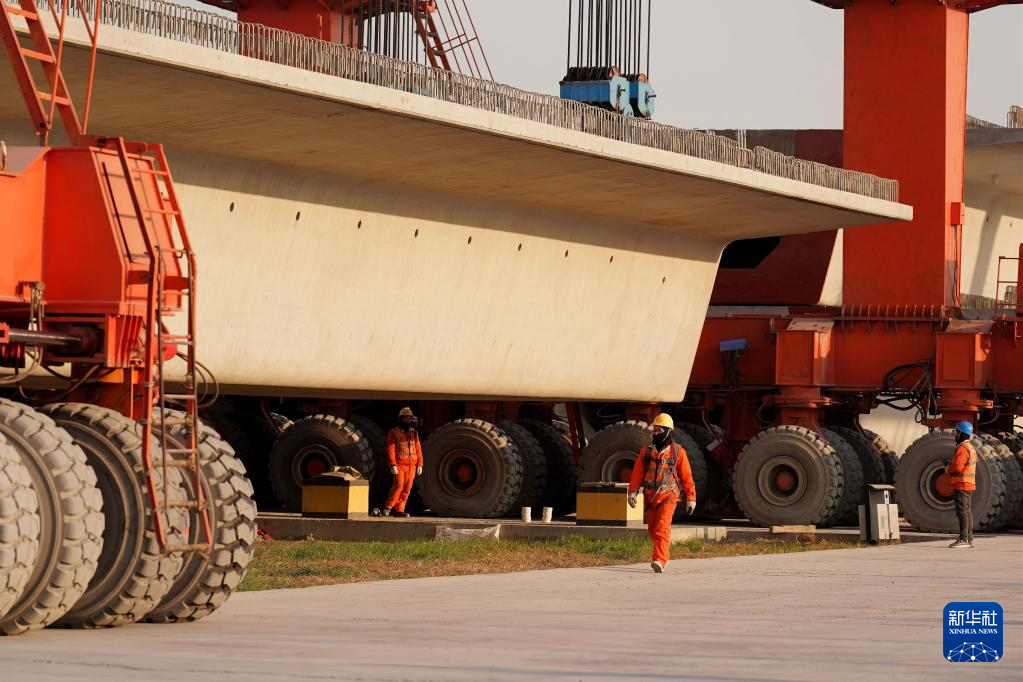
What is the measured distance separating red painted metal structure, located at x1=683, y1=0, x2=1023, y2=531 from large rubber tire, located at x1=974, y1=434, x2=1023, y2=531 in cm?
176

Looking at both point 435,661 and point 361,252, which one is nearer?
point 435,661

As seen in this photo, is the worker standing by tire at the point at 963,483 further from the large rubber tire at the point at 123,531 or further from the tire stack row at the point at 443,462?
the large rubber tire at the point at 123,531

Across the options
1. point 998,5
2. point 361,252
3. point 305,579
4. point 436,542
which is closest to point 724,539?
point 436,542

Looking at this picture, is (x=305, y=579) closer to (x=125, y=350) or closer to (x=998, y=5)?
(x=125, y=350)

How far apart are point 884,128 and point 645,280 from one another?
19.2ft

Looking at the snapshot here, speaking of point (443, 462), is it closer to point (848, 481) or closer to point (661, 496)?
point (848, 481)

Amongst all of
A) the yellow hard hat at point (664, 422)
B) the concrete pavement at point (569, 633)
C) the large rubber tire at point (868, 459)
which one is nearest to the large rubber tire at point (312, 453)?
the large rubber tire at point (868, 459)

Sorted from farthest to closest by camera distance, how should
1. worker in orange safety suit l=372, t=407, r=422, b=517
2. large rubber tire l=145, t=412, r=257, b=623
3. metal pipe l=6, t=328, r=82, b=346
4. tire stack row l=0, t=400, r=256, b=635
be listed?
1. worker in orange safety suit l=372, t=407, r=422, b=517
2. large rubber tire l=145, t=412, r=257, b=623
3. metal pipe l=6, t=328, r=82, b=346
4. tire stack row l=0, t=400, r=256, b=635

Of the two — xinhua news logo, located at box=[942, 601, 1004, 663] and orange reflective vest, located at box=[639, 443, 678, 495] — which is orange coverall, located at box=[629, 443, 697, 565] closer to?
orange reflective vest, located at box=[639, 443, 678, 495]

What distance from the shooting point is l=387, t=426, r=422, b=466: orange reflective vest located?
28.9 meters

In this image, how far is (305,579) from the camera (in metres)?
17.7

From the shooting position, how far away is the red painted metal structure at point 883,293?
30.0 metres

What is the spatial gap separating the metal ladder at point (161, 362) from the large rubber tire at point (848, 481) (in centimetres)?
1851

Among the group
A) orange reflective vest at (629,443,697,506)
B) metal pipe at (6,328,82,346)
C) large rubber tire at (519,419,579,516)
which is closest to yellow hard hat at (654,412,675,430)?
orange reflective vest at (629,443,697,506)
